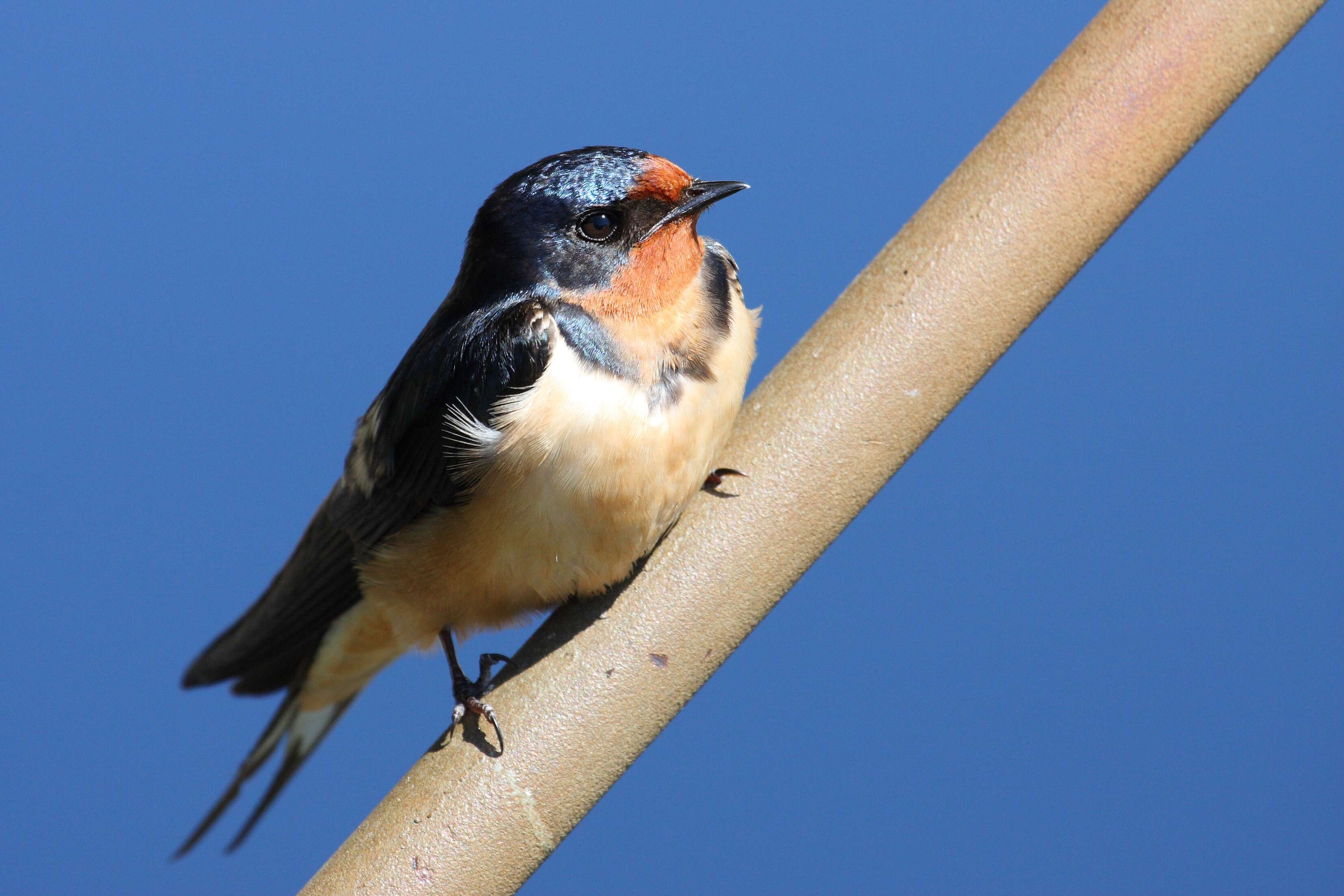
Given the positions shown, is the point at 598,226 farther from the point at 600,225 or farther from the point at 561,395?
the point at 561,395

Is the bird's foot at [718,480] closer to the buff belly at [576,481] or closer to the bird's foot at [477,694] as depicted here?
the buff belly at [576,481]

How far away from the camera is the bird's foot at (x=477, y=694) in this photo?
42.8 inches

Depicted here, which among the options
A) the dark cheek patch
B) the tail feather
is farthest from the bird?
the tail feather

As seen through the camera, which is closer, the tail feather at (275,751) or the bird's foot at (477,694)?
the bird's foot at (477,694)

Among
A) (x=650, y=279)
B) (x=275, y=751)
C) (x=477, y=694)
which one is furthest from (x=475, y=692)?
(x=275, y=751)

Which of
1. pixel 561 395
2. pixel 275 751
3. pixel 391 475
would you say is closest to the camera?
pixel 561 395

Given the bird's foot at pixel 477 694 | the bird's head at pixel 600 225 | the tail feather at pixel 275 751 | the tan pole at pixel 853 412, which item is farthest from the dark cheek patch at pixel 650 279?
the tail feather at pixel 275 751

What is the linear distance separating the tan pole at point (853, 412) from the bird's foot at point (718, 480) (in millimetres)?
12

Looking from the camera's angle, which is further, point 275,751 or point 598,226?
point 275,751

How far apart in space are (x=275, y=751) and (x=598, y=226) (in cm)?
86

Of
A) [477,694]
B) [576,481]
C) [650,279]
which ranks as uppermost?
[650,279]

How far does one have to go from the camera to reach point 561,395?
3.49ft

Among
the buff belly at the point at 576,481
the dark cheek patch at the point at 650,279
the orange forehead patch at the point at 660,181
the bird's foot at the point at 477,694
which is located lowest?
the bird's foot at the point at 477,694

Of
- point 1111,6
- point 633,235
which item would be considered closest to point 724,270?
point 633,235
